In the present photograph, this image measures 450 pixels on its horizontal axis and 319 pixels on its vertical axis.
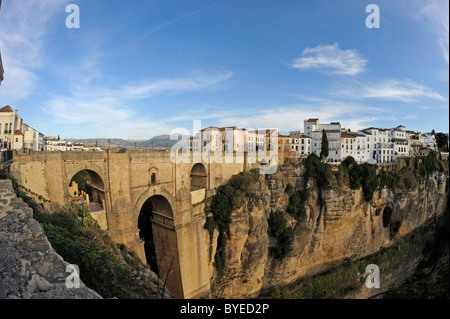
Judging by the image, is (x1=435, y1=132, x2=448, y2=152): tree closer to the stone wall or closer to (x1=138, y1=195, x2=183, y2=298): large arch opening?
(x1=138, y1=195, x2=183, y2=298): large arch opening

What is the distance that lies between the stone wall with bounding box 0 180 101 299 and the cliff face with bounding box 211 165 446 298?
13.0m

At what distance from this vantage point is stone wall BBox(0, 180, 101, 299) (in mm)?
2826

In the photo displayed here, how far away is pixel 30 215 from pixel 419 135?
171 feet

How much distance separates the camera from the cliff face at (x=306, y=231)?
54.7 ft

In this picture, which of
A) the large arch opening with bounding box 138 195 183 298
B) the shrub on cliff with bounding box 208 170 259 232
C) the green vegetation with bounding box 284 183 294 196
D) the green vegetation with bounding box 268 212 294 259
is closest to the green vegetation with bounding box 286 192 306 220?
the green vegetation with bounding box 284 183 294 196

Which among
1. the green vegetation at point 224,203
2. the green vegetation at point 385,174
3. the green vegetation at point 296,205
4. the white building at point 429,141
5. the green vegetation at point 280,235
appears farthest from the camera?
the white building at point 429,141

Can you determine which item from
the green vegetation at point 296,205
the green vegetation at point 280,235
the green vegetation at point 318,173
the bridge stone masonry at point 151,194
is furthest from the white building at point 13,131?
the green vegetation at point 318,173

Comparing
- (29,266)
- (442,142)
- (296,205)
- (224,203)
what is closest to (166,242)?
(224,203)

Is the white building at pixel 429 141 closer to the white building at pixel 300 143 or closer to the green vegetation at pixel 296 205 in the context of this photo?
the white building at pixel 300 143

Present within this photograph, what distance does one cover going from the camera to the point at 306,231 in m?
19.9

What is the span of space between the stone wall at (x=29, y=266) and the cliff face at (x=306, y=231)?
12959mm

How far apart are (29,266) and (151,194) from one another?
10023 millimetres

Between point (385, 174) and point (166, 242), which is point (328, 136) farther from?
point (166, 242)

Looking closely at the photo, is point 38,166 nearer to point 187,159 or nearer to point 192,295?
point 187,159
